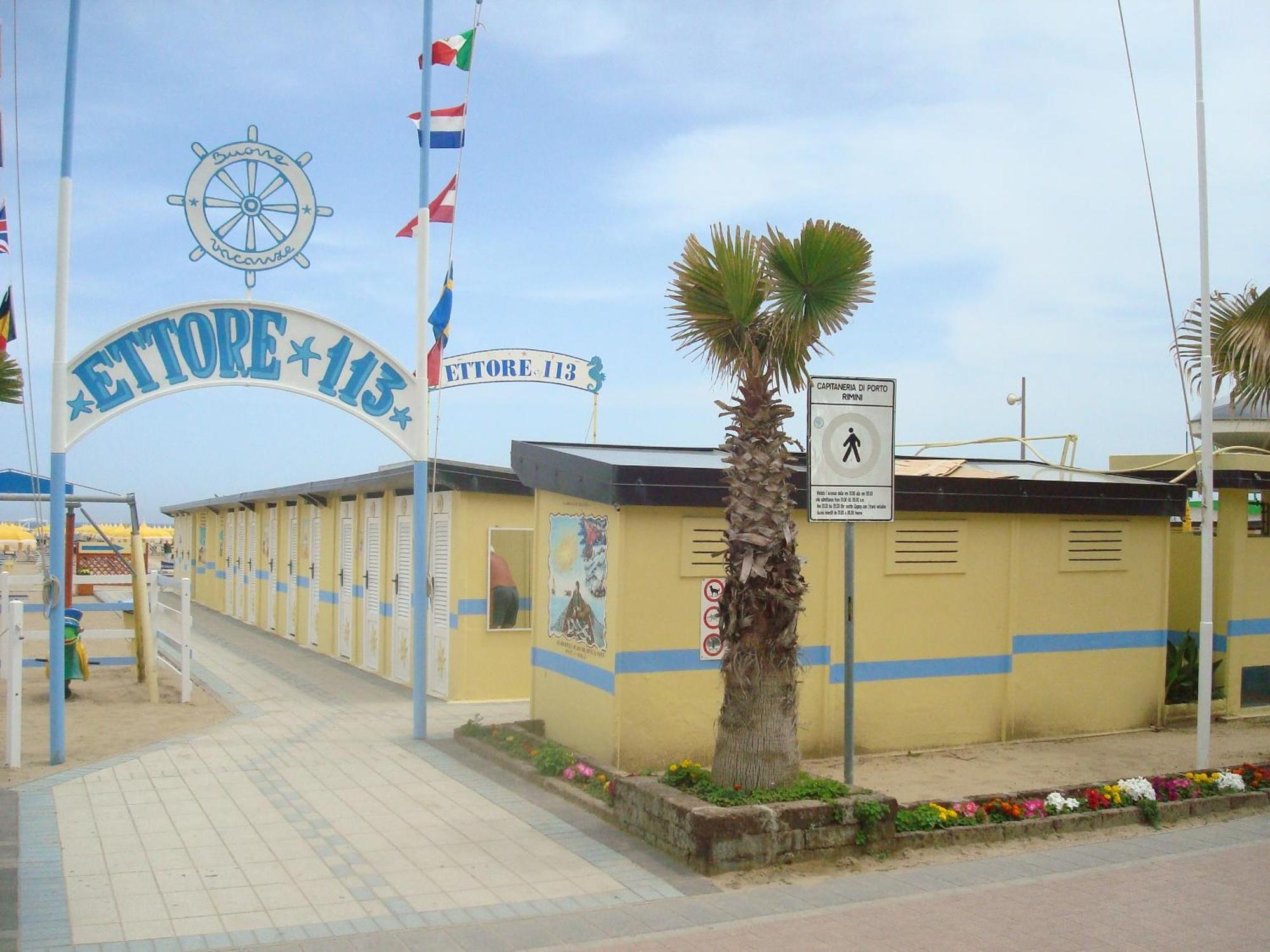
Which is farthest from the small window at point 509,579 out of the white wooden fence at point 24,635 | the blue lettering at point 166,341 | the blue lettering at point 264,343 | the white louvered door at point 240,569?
the white louvered door at point 240,569

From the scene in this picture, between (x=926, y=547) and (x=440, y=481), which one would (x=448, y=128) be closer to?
(x=440, y=481)

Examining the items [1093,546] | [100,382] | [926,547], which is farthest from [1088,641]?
[100,382]

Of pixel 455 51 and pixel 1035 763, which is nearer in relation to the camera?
pixel 1035 763

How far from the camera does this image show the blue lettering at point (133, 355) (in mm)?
10719

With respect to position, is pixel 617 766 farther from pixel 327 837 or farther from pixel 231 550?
pixel 231 550

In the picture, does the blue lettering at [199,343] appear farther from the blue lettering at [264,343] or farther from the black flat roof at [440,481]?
the black flat roof at [440,481]

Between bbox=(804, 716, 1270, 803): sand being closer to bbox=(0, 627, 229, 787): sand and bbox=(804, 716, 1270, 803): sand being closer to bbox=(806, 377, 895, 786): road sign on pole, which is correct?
bbox=(806, 377, 895, 786): road sign on pole

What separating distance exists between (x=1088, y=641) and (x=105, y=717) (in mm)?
10472

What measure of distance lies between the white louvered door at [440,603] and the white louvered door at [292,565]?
26.2 ft

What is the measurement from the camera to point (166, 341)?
10898 millimetres

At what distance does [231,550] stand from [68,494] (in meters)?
10.9

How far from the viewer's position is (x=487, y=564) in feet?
47.7

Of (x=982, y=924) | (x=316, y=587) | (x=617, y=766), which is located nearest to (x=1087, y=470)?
(x=617, y=766)

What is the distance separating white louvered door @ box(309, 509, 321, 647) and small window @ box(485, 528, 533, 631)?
7114 mm
